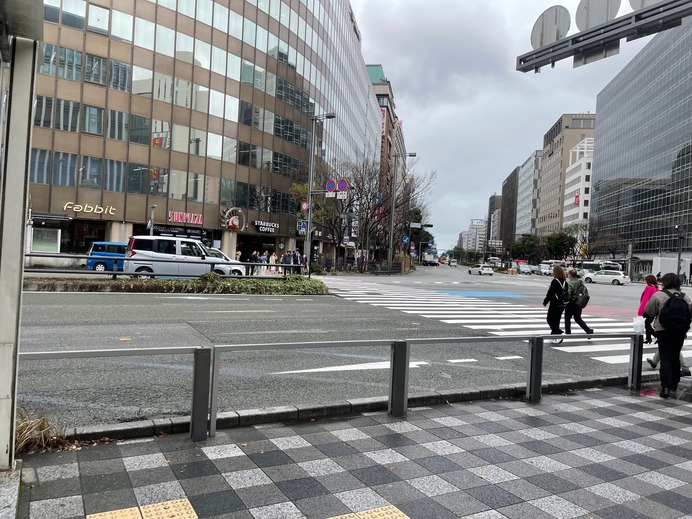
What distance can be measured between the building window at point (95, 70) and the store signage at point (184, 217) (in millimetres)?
10062

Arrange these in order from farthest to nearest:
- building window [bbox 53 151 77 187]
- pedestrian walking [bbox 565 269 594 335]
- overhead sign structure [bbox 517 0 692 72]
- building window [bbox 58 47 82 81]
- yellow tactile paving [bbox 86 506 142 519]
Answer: building window [bbox 53 151 77 187] → building window [bbox 58 47 82 81] → pedestrian walking [bbox 565 269 594 335] → overhead sign structure [bbox 517 0 692 72] → yellow tactile paving [bbox 86 506 142 519]

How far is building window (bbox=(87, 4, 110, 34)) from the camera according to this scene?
3394cm

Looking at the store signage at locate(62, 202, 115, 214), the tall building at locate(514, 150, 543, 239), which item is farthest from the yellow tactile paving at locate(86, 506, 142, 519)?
the tall building at locate(514, 150, 543, 239)

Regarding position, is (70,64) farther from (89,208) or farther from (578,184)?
(578,184)

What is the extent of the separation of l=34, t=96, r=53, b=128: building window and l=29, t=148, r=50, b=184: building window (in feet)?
5.84

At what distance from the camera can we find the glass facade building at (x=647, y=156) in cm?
7975

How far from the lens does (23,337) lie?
29.1 ft

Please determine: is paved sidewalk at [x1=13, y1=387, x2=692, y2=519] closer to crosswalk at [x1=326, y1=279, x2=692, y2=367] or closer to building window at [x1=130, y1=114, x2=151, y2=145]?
crosswalk at [x1=326, y1=279, x2=692, y2=367]

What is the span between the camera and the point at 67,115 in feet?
110

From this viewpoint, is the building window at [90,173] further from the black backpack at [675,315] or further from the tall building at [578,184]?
the tall building at [578,184]

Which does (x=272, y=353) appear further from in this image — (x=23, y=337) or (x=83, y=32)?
(x=83, y=32)

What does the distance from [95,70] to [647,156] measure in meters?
93.3

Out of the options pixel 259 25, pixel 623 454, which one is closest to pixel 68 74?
pixel 259 25

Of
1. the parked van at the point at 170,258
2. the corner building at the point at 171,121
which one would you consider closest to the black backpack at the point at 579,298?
the parked van at the point at 170,258
